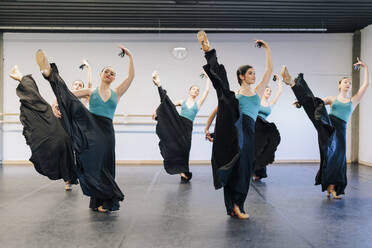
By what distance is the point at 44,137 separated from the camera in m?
4.06

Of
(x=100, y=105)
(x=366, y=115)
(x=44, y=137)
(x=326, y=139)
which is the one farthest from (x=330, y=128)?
(x=366, y=115)

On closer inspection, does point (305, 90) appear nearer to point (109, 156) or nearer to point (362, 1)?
point (109, 156)

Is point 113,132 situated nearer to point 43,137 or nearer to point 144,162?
point 43,137

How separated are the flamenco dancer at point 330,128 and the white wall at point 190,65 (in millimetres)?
3772

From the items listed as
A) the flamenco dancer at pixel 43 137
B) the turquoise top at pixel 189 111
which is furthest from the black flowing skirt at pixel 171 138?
the flamenco dancer at pixel 43 137

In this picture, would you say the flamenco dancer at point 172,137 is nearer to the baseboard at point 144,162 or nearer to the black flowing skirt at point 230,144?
the black flowing skirt at point 230,144

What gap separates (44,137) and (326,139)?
318cm

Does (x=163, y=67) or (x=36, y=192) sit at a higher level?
(x=163, y=67)

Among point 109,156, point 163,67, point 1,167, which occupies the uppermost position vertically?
point 163,67

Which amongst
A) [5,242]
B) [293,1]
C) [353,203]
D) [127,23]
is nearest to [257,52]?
[293,1]

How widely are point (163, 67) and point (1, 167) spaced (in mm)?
A: 3969

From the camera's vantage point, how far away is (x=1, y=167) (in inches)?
281

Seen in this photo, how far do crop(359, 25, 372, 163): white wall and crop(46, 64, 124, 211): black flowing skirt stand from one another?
6151 mm

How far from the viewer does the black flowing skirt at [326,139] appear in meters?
Answer: 3.79
